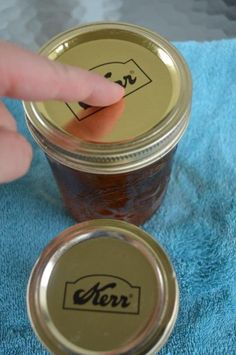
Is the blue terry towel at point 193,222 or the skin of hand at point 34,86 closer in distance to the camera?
the skin of hand at point 34,86

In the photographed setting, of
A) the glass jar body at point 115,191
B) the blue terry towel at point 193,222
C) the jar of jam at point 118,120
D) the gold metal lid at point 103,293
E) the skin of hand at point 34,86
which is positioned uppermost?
the skin of hand at point 34,86

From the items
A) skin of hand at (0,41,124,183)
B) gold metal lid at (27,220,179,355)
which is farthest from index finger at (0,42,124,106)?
gold metal lid at (27,220,179,355)

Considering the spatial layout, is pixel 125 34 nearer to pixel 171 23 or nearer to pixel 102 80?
pixel 102 80

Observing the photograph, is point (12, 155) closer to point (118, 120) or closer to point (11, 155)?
point (11, 155)

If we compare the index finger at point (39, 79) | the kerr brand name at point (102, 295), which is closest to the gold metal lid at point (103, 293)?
the kerr brand name at point (102, 295)

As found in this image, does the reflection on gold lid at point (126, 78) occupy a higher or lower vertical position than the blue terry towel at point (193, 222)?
higher

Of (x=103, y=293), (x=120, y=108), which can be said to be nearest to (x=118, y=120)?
(x=120, y=108)

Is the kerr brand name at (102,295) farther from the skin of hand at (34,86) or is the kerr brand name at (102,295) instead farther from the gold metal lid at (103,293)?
the skin of hand at (34,86)

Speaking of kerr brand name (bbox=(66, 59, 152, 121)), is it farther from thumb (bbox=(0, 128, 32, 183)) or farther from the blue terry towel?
the blue terry towel
